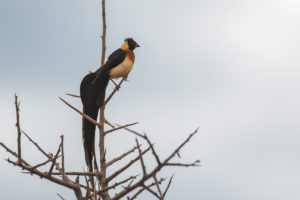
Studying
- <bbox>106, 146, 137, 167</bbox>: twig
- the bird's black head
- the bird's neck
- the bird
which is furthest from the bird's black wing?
<bbox>106, 146, 137, 167</bbox>: twig

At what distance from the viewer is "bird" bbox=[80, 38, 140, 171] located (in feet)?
20.0

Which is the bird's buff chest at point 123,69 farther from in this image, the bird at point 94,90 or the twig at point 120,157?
the twig at point 120,157

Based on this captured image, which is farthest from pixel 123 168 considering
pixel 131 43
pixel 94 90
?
pixel 131 43

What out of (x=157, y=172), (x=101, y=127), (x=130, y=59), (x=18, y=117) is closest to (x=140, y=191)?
(x=157, y=172)

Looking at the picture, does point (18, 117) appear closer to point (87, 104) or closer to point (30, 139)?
point (30, 139)

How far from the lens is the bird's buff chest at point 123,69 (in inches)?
292

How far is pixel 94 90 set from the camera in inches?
265

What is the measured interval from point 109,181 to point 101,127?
78 centimetres

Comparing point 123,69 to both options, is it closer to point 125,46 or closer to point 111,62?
point 111,62

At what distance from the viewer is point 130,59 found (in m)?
8.45

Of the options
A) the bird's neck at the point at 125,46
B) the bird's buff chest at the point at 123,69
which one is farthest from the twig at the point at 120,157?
the bird's neck at the point at 125,46

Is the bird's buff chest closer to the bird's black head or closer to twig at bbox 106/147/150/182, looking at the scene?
the bird's black head

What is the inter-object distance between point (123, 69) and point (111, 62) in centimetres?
33

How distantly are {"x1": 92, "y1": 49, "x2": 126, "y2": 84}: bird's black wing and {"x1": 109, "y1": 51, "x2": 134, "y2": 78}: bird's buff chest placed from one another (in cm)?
6
